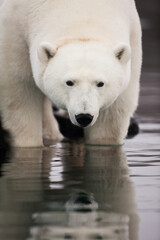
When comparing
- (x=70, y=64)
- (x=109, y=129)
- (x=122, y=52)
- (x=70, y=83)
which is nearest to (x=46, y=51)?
(x=70, y=64)

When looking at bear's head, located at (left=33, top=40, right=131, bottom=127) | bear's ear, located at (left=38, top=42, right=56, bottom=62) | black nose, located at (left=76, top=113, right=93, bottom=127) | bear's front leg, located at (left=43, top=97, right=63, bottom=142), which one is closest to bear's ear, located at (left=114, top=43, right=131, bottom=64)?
bear's head, located at (left=33, top=40, right=131, bottom=127)

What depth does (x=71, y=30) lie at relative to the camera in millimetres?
8055

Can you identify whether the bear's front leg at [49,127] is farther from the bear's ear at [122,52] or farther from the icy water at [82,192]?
the bear's ear at [122,52]

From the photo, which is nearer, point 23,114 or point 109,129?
point 23,114

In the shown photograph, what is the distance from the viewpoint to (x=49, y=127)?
1008 centimetres

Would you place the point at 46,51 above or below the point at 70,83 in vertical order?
above

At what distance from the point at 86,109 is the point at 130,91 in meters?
1.75

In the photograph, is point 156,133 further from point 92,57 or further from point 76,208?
point 76,208

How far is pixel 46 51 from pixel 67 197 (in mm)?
1990

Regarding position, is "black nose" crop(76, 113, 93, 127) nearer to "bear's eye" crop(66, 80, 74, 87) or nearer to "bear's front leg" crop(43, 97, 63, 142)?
"bear's eye" crop(66, 80, 74, 87)

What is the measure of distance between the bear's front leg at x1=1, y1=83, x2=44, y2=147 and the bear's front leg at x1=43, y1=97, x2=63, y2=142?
641 mm

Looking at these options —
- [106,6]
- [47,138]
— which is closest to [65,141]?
[47,138]

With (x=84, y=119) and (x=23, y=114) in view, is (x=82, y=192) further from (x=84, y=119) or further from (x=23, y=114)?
(x=23, y=114)

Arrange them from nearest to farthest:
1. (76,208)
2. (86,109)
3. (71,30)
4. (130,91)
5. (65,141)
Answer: (76,208) → (86,109) → (71,30) → (130,91) → (65,141)
